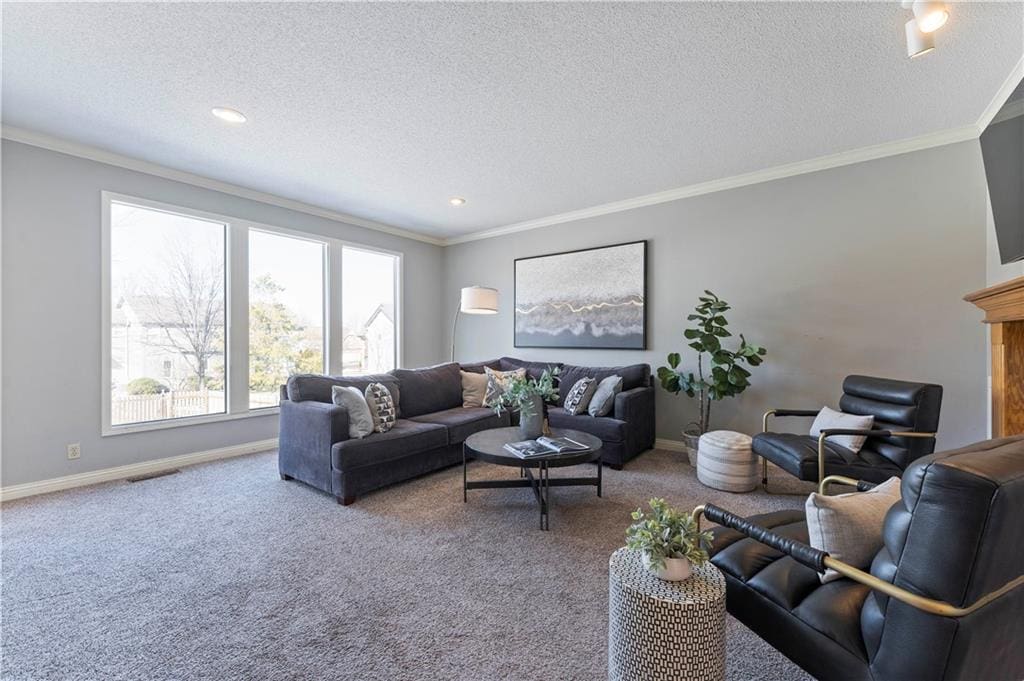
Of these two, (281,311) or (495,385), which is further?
(281,311)

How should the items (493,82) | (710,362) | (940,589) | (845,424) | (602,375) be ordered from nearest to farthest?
(940,589) → (493,82) → (845,424) → (710,362) → (602,375)

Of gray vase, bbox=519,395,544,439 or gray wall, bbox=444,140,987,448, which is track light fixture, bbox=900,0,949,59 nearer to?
gray wall, bbox=444,140,987,448

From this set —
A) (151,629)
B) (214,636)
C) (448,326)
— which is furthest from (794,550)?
(448,326)

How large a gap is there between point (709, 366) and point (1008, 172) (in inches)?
91.9

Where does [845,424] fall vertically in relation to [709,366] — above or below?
below

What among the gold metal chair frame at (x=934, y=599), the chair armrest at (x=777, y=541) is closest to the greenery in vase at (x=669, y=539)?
the chair armrest at (x=777, y=541)

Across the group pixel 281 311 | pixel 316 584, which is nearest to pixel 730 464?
pixel 316 584

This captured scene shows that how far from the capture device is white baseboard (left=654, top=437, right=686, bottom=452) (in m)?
4.34

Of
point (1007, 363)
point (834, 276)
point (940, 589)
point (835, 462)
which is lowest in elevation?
point (835, 462)

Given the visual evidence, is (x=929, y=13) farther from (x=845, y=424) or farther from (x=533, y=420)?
(x=533, y=420)

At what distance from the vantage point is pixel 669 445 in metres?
4.41

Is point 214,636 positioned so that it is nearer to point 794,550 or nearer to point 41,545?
point 41,545

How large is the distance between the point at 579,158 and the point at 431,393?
2578 mm

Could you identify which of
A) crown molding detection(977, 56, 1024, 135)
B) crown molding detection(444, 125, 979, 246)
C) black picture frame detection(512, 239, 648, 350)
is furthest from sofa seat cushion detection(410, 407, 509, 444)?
crown molding detection(977, 56, 1024, 135)
